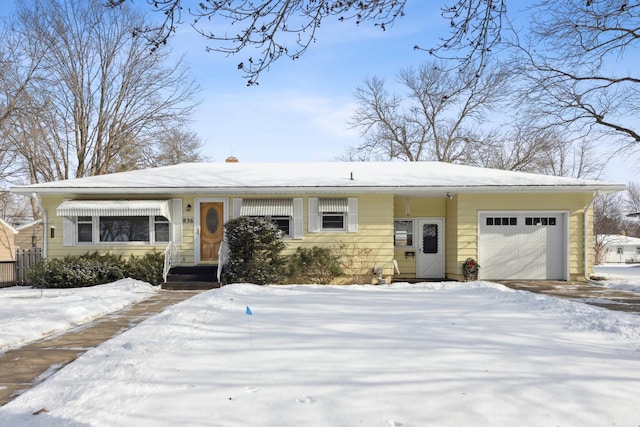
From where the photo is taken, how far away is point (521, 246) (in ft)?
44.4

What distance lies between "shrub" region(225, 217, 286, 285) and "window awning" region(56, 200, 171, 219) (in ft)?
7.31

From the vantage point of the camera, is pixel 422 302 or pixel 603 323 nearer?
pixel 603 323

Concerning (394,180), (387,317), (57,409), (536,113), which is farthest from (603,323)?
(536,113)

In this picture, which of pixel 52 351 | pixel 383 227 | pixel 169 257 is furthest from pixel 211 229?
pixel 52 351

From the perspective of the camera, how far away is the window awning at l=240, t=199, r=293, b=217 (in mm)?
13102

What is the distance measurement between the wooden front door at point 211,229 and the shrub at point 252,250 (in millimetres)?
1208

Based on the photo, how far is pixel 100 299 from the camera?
9328 mm

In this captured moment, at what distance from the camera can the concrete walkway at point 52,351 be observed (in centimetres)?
433

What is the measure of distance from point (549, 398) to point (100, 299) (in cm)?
875

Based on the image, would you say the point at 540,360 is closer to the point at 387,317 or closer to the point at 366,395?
the point at 366,395

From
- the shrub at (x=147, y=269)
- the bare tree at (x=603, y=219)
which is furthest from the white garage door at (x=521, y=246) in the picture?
the bare tree at (x=603, y=219)

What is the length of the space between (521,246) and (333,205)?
6.02 metres

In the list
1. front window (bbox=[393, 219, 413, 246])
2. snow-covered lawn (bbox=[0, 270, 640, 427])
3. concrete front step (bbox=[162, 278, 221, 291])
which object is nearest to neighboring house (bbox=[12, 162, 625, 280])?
concrete front step (bbox=[162, 278, 221, 291])

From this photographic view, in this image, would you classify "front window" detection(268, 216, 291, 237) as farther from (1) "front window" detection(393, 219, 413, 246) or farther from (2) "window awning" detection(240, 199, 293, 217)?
(1) "front window" detection(393, 219, 413, 246)
